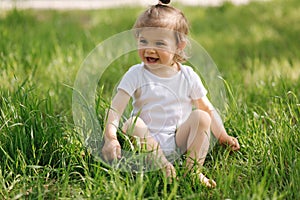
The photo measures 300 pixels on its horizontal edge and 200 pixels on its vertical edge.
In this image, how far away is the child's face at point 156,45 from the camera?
2.20 metres

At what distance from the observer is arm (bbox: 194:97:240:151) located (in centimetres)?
227

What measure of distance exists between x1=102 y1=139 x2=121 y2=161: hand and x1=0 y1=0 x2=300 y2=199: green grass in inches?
1.9

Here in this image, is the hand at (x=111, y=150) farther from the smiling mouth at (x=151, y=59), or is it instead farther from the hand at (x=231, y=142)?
the hand at (x=231, y=142)

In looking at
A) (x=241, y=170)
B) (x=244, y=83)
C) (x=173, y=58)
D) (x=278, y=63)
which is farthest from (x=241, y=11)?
(x=241, y=170)

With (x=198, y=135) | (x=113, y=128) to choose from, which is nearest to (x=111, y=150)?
(x=113, y=128)

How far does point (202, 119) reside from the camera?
2184 millimetres

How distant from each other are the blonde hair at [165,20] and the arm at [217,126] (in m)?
0.24

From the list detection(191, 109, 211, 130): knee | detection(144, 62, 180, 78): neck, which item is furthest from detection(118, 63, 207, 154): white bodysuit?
detection(191, 109, 211, 130): knee

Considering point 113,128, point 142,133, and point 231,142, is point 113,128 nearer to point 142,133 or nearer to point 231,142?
point 142,133

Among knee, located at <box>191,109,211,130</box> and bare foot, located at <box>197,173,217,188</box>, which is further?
knee, located at <box>191,109,211,130</box>

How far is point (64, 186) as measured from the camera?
1886 mm

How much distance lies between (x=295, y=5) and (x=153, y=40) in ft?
11.0

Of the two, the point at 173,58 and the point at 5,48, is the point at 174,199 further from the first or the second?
the point at 5,48

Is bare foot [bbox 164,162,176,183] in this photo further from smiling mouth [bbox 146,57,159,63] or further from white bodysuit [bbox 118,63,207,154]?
smiling mouth [bbox 146,57,159,63]
